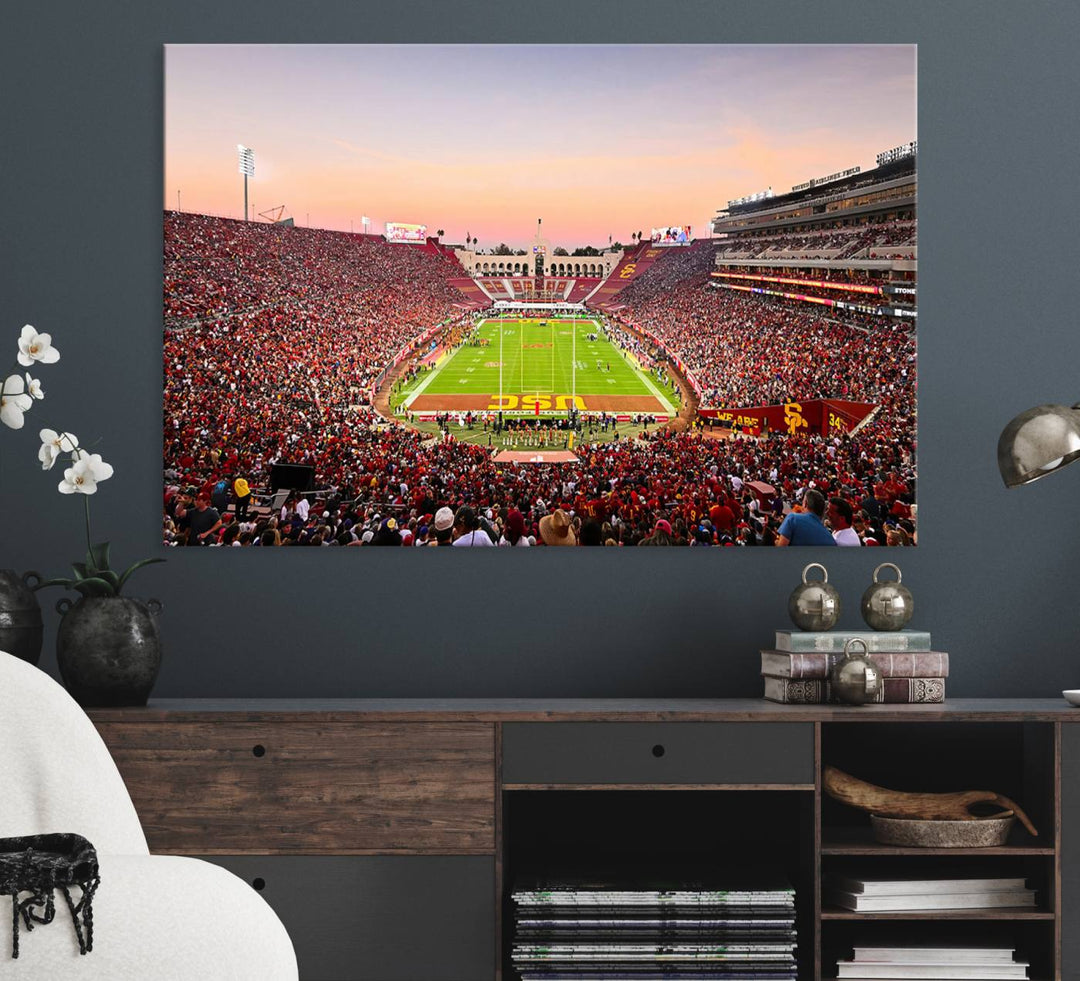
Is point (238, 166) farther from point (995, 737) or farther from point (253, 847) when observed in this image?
point (995, 737)

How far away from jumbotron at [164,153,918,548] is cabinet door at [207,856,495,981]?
0.83 metres

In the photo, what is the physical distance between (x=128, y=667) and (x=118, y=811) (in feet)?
2.39

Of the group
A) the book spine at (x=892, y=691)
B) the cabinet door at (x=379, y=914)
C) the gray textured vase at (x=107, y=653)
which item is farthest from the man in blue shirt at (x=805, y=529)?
the gray textured vase at (x=107, y=653)

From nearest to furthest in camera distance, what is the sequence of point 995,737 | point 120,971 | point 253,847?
point 120,971 → point 253,847 → point 995,737

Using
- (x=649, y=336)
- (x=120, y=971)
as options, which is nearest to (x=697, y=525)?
(x=649, y=336)

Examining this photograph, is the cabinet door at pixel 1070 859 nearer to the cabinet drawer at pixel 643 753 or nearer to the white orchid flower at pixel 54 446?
the cabinet drawer at pixel 643 753

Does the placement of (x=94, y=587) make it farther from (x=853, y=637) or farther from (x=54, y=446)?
(x=853, y=637)

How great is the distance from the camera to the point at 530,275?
3.12m

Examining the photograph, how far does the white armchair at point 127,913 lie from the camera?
1671 millimetres

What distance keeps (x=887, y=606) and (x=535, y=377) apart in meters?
1.02

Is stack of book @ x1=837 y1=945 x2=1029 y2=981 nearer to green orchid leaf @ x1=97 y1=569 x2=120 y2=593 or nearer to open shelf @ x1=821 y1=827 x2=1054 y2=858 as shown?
open shelf @ x1=821 y1=827 x2=1054 y2=858

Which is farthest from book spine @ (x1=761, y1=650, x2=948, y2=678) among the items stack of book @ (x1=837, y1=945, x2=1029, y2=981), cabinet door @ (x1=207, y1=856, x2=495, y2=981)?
cabinet door @ (x1=207, y1=856, x2=495, y2=981)

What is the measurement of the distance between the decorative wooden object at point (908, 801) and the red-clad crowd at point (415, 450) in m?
0.65

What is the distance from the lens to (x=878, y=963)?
2637mm
